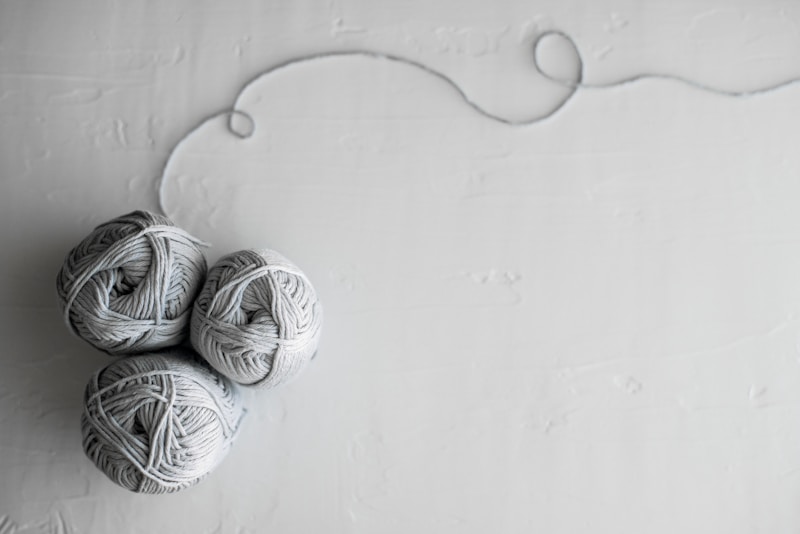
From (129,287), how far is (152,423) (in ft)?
0.49

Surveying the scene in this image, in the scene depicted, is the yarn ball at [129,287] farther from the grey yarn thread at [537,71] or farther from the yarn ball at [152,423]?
the grey yarn thread at [537,71]

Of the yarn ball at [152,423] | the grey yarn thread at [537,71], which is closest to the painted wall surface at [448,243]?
the grey yarn thread at [537,71]

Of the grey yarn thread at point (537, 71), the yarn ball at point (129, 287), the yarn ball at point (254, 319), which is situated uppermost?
the grey yarn thread at point (537, 71)

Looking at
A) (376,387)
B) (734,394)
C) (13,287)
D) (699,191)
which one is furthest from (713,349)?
(13,287)

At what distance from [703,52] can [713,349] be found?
396mm

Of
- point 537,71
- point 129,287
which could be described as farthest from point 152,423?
point 537,71

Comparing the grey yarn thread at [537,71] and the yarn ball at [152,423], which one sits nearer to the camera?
the yarn ball at [152,423]

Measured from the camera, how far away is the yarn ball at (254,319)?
2.59ft

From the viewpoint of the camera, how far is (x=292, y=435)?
3.02 ft

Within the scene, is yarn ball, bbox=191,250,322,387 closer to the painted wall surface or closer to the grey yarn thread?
the painted wall surface

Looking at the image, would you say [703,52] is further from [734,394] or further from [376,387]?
[376,387]

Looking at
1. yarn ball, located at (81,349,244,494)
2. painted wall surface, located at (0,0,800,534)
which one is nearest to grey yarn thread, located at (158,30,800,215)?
painted wall surface, located at (0,0,800,534)

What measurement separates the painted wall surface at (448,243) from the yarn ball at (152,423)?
114 mm

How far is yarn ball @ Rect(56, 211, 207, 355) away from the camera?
794mm
